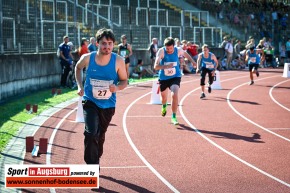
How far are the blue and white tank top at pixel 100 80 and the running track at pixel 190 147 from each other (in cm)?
113

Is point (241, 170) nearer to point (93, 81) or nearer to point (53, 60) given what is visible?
point (93, 81)

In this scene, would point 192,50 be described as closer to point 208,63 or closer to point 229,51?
point 229,51

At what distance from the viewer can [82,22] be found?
2877 centimetres

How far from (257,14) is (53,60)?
26.1 metres

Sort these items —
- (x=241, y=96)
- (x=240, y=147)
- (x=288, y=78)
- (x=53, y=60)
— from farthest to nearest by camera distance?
(x=288, y=78) < (x=53, y=60) < (x=241, y=96) < (x=240, y=147)

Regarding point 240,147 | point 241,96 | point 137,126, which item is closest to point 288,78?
point 241,96

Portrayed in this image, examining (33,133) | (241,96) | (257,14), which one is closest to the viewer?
(33,133)

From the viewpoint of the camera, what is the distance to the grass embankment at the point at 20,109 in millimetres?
14008

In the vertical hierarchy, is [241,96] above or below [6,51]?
below

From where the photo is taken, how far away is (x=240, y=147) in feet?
41.3

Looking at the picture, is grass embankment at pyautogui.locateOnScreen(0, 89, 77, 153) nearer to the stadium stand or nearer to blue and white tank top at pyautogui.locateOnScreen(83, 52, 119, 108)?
the stadium stand

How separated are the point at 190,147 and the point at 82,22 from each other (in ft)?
55.6

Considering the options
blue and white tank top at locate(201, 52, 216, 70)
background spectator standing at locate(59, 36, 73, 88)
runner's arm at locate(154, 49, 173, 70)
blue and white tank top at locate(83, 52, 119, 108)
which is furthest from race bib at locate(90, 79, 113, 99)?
background spectator standing at locate(59, 36, 73, 88)

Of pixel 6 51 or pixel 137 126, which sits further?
pixel 6 51
